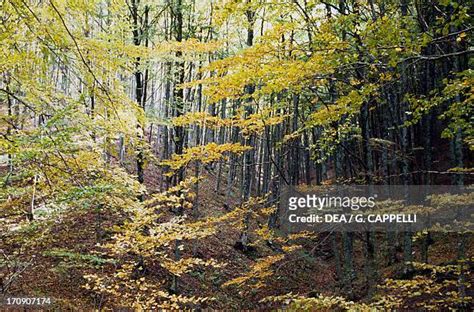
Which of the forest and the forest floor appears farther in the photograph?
the forest floor

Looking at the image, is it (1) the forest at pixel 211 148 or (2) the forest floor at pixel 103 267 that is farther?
(2) the forest floor at pixel 103 267

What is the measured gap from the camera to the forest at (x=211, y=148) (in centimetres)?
421

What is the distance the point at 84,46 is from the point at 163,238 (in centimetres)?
367

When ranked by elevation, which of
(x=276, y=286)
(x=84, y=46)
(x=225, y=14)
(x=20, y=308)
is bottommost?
(x=276, y=286)

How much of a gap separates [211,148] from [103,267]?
3975 mm

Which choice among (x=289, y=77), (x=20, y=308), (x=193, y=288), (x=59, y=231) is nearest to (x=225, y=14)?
(x=289, y=77)

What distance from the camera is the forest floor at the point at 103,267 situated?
8.73 meters

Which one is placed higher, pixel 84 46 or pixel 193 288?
pixel 84 46

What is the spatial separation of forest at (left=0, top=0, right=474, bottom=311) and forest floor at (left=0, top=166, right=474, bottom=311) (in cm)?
7

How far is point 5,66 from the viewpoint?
474 cm

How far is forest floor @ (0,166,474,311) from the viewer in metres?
8.73

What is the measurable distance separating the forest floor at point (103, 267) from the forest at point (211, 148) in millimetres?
71

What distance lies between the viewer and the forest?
4.21 metres

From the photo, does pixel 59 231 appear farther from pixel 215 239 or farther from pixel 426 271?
pixel 426 271
